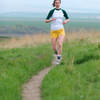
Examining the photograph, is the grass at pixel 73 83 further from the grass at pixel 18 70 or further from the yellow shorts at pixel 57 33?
the yellow shorts at pixel 57 33

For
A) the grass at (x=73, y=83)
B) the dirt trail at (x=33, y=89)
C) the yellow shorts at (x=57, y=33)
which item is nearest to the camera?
the grass at (x=73, y=83)

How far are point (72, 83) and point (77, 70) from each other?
1158 mm

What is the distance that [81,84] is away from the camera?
6.23 meters

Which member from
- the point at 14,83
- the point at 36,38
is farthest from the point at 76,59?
the point at 36,38

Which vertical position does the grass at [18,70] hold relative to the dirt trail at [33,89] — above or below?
above

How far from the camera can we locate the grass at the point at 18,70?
599cm

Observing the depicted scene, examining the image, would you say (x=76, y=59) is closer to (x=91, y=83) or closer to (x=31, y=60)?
(x=31, y=60)

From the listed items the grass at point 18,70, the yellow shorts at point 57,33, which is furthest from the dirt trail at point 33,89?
the yellow shorts at point 57,33

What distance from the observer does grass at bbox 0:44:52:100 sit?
5.99m

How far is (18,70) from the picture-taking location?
7680 millimetres

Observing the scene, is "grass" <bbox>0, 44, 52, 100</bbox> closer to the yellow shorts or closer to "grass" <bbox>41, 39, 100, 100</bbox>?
"grass" <bbox>41, 39, 100, 100</bbox>

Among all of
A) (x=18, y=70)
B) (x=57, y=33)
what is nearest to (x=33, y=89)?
(x=18, y=70)

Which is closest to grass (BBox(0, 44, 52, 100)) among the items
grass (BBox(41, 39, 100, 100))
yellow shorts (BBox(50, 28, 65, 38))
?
grass (BBox(41, 39, 100, 100))

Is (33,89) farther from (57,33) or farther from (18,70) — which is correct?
(57,33)
